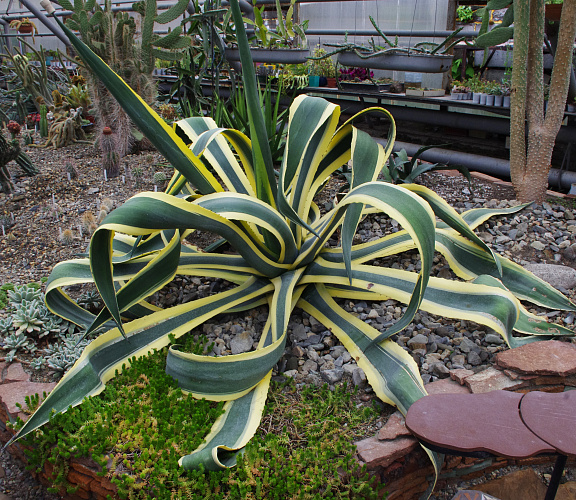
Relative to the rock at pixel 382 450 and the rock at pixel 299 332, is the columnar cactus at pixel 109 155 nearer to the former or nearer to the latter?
the rock at pixel 299 332

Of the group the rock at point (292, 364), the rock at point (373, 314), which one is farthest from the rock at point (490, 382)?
the rock at point (292, 364)

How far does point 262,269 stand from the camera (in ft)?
5.11

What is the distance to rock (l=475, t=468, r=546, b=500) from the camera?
1290mm

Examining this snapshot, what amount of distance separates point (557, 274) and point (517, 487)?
80 cm

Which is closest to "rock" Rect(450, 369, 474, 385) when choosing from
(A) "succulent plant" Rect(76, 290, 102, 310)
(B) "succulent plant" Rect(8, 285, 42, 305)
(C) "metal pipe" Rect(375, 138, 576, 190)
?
(A) "succulent plant" Rect(76, 290, 102, 310)

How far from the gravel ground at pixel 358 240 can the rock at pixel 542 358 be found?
8cm

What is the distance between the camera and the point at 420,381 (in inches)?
49.6

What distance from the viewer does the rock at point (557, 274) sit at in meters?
1.76

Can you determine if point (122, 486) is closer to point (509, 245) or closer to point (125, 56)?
point (509, 245)

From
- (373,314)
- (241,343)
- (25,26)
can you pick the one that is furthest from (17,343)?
(25,26)

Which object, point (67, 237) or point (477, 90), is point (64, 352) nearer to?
point (67, 237)

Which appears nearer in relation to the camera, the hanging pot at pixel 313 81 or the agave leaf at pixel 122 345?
the agave leaf at pixel 122 345


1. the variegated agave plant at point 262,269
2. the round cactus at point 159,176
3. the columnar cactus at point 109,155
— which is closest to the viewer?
the variegated agave plant at point 262,269

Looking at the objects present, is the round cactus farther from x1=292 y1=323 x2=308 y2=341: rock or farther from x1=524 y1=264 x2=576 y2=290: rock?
x1=524 y1=264 x2=576 y2=290: rock
